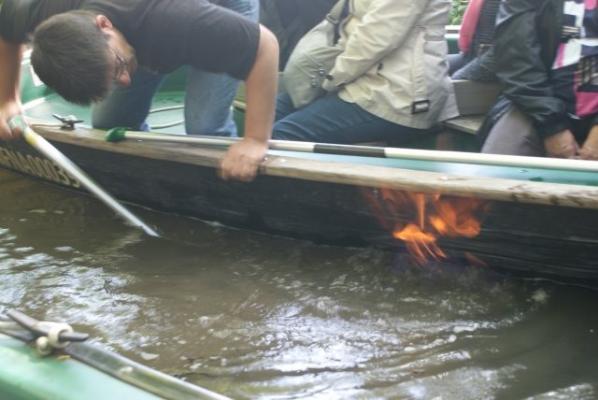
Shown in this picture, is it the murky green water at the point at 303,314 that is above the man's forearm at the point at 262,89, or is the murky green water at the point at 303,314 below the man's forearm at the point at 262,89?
below

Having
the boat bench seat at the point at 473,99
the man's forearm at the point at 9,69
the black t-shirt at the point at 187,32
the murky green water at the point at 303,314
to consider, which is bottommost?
the murky green water at the point at 303,314

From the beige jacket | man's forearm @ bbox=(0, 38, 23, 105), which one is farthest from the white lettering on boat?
the beige jacket

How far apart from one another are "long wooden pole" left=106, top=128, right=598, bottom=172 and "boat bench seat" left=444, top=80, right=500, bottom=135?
0.62 metres

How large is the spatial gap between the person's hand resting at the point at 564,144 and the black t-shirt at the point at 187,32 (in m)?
1.15

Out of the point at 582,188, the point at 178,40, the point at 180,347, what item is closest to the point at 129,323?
the point at 180,347

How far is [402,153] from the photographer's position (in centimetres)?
239

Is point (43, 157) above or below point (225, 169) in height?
below

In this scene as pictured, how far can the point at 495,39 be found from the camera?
274cm

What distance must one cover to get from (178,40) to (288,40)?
4.66 ft

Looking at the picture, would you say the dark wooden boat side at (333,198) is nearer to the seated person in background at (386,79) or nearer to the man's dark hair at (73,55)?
the seated person in background at (386,79)

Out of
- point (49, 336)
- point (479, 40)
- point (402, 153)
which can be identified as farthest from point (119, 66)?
point (479, 40)

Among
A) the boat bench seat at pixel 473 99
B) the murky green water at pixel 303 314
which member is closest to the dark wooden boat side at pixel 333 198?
the murky green water at pixel 303 314

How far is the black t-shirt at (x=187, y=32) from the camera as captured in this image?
232cm

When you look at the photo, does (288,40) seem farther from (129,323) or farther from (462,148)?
(129,323)
